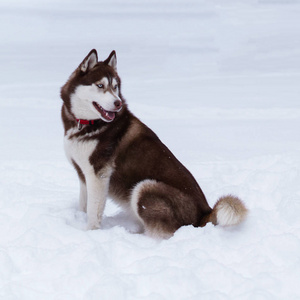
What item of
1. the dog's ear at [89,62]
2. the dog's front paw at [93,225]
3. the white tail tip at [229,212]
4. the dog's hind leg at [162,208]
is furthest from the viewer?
the dog's front paw at [93,225]

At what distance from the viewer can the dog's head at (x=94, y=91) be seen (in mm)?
4320

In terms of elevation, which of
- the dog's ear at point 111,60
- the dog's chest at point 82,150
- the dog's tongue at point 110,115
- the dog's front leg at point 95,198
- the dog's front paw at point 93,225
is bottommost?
the dog's front paw at point 93,225

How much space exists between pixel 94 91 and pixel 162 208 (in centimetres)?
119

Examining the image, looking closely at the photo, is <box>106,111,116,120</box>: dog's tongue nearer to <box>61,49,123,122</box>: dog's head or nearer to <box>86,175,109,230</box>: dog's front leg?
<box>61,49,123,122</box>: dog's head

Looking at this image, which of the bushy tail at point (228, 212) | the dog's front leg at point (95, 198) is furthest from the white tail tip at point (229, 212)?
the dog's front leg at point (95, 198)

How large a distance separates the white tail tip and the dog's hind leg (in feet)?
Result: 0.80

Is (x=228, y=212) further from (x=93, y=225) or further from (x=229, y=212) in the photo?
(x=93, y=225)

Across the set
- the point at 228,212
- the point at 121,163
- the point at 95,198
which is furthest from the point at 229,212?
the point at 95,198

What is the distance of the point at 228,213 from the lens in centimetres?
415

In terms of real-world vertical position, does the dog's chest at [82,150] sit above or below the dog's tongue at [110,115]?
below

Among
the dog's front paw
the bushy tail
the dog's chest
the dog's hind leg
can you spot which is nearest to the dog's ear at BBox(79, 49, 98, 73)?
the dog's chest

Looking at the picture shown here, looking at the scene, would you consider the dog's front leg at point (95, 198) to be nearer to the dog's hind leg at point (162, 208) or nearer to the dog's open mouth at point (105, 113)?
the dog's hind leg at point (162, 208)

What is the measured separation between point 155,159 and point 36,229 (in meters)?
1.21

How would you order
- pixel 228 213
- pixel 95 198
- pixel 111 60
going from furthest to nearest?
pixel 111 60 < pixel 95 198 < pixel 228 213
